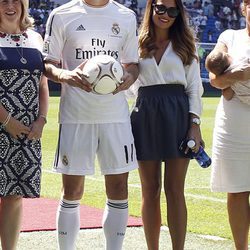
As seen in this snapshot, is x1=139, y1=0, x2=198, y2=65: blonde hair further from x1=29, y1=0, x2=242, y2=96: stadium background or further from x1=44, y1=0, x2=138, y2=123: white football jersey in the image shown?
x1=29, y1=0, x2=242, y2=96: stadium background

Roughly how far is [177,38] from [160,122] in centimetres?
64

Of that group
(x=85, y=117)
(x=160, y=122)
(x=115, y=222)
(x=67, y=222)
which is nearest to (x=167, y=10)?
(x=160, y=122)

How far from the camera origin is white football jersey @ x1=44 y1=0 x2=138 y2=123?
5336mm

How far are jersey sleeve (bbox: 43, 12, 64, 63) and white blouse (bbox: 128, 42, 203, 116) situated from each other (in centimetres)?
69

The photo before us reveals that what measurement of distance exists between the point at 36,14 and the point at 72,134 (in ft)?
94.2

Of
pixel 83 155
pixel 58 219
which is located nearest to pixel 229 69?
pixel 83 155

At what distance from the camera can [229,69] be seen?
5.61 meters

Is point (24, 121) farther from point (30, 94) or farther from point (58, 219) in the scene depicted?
point (58, 219)

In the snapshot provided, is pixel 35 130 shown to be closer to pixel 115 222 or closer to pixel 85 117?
pixel 85 117

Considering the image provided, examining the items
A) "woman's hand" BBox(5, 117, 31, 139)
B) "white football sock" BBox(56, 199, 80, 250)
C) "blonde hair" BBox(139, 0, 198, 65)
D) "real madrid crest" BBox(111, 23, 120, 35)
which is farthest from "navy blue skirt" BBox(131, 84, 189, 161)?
"woman's hand" BBox(5, 117, 31, 139)

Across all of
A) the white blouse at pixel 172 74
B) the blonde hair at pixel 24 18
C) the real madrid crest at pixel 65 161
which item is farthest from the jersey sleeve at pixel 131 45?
the real madrid crest at pixel 65 161

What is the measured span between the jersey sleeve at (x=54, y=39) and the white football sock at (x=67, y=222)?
40.0 inches

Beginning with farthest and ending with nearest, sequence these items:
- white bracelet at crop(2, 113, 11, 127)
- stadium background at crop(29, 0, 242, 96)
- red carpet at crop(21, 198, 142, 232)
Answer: stadium background at crop(29, 0, 242, 96) → red carpet at crop(21, 198, 142, 232) → white bracelet at crop(2, 113, 11, 127)

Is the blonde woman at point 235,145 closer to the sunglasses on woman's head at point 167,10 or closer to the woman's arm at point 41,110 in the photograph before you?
the sunglasses on woman's head at point 167,10
